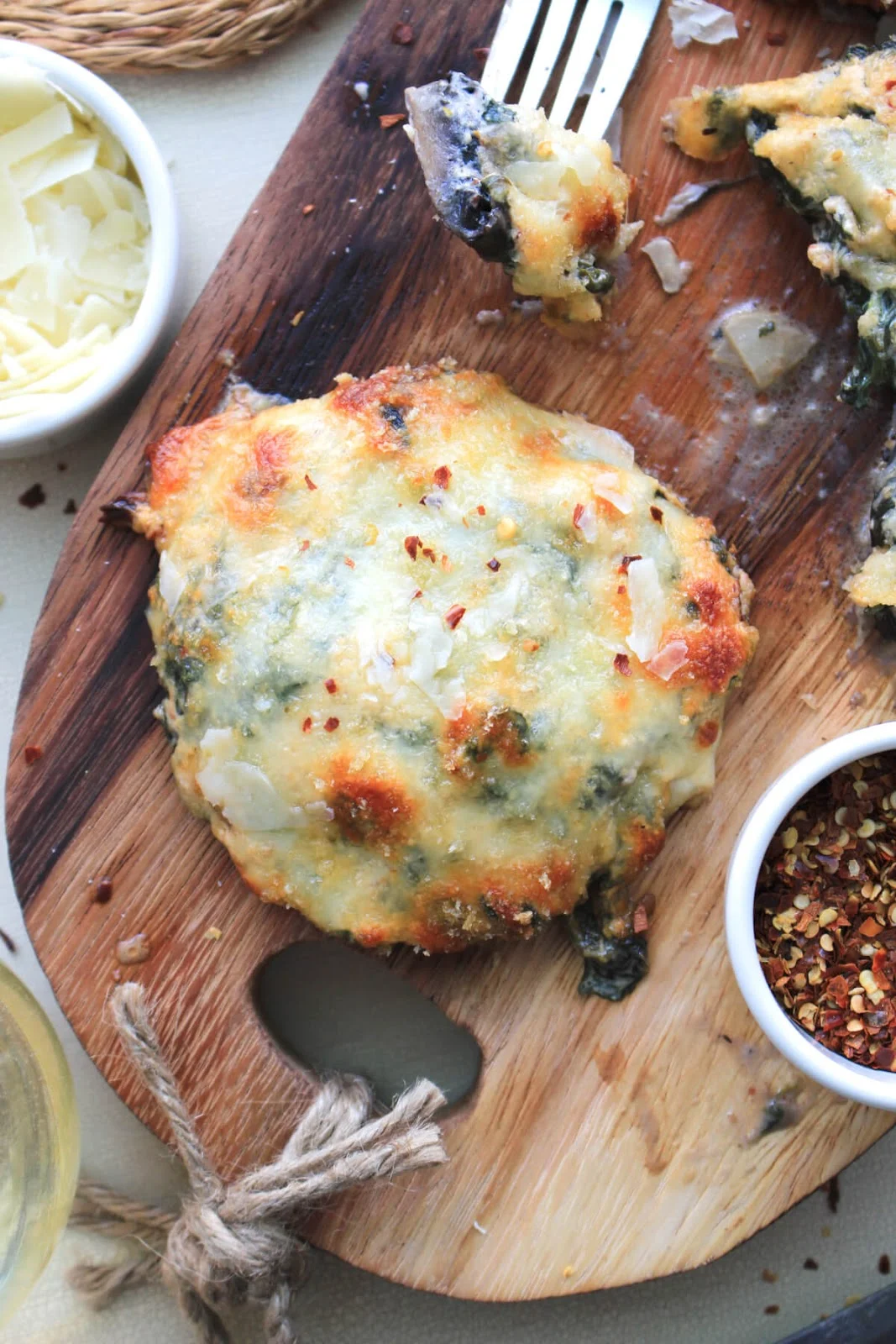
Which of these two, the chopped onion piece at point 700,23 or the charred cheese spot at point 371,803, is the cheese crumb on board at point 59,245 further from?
the chopped onion piece at point 700,23

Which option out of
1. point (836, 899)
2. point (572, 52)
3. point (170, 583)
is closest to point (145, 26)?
point (572, 52)

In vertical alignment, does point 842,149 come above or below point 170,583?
above

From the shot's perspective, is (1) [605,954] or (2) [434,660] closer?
(2) [434,660]

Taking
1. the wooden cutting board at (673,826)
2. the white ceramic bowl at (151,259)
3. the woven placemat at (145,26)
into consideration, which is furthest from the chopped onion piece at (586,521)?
the woven placemat at (145,26)

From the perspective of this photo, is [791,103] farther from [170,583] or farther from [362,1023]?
[362,1023]

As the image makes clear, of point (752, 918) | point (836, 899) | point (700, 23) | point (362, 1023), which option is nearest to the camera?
point (752, 918)

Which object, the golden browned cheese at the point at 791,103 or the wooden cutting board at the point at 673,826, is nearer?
the golden browned cheese at the point at 791,103

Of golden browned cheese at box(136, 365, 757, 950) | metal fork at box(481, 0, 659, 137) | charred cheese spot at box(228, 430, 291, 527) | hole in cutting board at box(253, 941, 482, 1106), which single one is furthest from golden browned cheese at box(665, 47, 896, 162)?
hole in cutting board at box(253, 941, 482, 1106)
